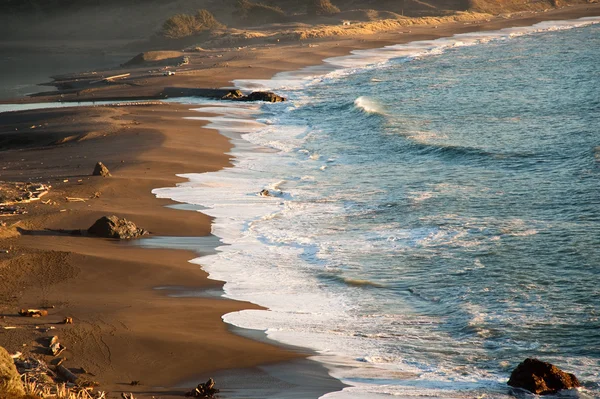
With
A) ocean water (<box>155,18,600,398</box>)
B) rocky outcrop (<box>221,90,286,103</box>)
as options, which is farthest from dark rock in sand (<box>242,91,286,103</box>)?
ocean water (<box>155,18,600,398</box>)

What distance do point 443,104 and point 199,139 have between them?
1173 cm

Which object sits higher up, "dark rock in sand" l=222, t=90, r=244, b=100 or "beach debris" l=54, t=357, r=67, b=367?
"dark rock in sand" l=222, t=90, r=244, b=100

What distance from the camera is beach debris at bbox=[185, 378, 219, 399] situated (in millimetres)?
7738

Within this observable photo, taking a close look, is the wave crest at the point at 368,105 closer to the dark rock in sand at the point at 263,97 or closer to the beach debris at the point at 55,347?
the dark rock in sand at the point at 263,97

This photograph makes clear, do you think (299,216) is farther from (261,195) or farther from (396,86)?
(396,86)

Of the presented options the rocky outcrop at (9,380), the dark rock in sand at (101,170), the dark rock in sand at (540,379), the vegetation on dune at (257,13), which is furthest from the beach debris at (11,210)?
the vegetation on dune at (257,13)

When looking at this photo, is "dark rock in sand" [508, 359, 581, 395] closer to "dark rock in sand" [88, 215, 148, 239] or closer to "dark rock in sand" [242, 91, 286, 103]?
"dark rock in sand" [88, 215, 148, 239]

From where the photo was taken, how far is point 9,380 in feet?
19.1

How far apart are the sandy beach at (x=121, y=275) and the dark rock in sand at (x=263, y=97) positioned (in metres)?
9.57

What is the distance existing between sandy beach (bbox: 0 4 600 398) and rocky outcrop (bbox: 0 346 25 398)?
1.78m

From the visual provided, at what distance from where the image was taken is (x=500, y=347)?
31.1 feet

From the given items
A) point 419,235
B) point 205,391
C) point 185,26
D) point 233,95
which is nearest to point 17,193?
point 419,235

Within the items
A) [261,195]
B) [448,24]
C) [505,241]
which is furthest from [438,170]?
[448,24]

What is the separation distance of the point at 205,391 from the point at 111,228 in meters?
6.28
